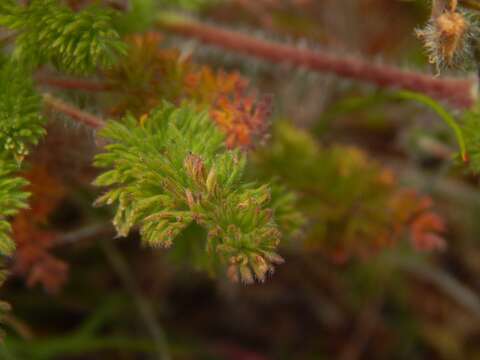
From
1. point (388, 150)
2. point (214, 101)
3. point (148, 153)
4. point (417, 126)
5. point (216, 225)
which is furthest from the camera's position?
point (388, 150)

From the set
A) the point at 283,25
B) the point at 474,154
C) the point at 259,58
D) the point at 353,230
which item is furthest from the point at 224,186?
the point at 283,25

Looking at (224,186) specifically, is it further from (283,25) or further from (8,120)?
(283,25)

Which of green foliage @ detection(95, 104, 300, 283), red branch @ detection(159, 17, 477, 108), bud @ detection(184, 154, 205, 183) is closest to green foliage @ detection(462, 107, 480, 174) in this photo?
red branch @ detection(159, 17, 477, 108)

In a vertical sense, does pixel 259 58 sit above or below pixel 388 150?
above

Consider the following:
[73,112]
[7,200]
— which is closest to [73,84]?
[73,112]

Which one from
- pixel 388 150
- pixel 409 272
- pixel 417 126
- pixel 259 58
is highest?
pixel 259 58

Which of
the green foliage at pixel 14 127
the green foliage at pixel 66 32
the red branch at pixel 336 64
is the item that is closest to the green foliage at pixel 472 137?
the red branch at pixel 336 64

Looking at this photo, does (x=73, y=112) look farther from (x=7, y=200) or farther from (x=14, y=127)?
(x=7, y=200)
